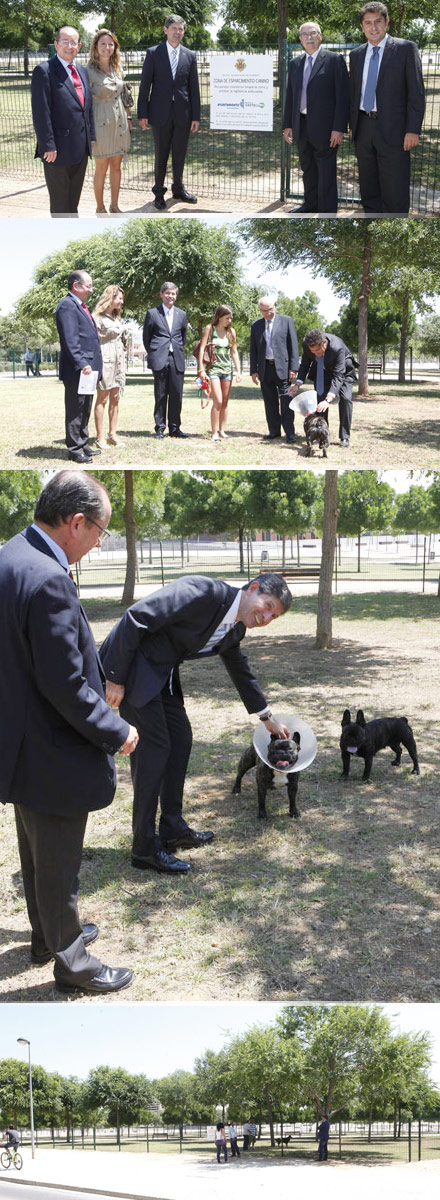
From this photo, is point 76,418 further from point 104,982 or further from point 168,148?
point 104,982

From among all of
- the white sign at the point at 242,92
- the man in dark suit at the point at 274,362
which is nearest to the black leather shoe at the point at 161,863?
the man in dark suit at the point at 274,362

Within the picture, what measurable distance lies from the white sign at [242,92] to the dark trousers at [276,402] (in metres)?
2.04

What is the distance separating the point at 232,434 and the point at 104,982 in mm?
5906

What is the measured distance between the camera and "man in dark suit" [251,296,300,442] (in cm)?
822

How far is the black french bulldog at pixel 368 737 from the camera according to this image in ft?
22.0

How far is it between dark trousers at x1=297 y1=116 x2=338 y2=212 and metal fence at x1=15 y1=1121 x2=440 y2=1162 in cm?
716

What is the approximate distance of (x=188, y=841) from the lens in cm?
551

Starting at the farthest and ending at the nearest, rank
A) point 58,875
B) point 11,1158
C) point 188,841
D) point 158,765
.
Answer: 1. point 188,841
2. point 158,765
3. point 58,875
4. point 11,1158

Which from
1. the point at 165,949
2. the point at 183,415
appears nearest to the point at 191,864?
the point at 165,949

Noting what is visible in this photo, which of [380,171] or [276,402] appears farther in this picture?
[276,402]

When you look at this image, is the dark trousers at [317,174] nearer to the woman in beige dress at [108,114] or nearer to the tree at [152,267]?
the tree at [152,267]

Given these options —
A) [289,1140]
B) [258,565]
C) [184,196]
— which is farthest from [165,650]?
[258,565]

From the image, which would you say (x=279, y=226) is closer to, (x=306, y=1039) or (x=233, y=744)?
(x=233, y=744)

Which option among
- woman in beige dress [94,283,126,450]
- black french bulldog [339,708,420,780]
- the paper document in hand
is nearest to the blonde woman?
woman in beige dress [94,283,126,450]
